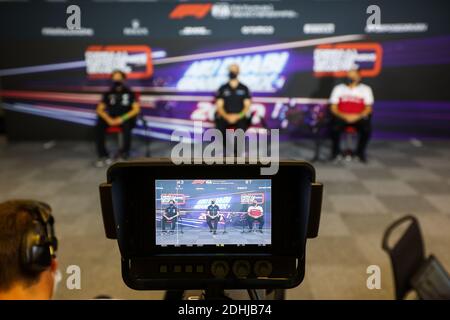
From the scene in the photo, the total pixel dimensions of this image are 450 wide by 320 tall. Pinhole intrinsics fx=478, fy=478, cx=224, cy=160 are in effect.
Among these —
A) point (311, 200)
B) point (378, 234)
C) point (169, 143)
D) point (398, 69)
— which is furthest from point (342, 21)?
point (311, 200)

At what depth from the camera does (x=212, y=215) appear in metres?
1.24

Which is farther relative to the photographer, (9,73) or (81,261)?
(9,73)

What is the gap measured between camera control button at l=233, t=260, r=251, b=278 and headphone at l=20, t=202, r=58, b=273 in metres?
0.50

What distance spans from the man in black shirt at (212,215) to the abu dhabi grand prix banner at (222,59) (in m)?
6.26

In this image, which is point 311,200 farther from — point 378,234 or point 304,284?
point 378,234

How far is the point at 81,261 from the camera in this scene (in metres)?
3.74

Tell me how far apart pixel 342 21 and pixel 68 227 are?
17.4 ft

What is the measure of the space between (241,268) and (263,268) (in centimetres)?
6

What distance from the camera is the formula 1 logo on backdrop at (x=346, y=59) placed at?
7.59 metres

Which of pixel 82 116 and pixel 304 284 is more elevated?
pixel 82 116

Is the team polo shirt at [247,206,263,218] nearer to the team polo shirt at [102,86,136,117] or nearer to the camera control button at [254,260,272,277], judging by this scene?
the camera control button at [254,260,272,277]

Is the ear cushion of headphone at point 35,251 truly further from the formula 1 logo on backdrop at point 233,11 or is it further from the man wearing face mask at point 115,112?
the formula 1 logo on backdrop at point 233,11

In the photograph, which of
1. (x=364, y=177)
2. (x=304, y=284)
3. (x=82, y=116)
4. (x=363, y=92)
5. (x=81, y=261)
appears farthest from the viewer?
(x=82, y=116)

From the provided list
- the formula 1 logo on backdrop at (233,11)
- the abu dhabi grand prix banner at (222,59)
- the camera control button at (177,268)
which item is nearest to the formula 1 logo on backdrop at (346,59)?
the abu dhabi grand prix banner at (222,59)
